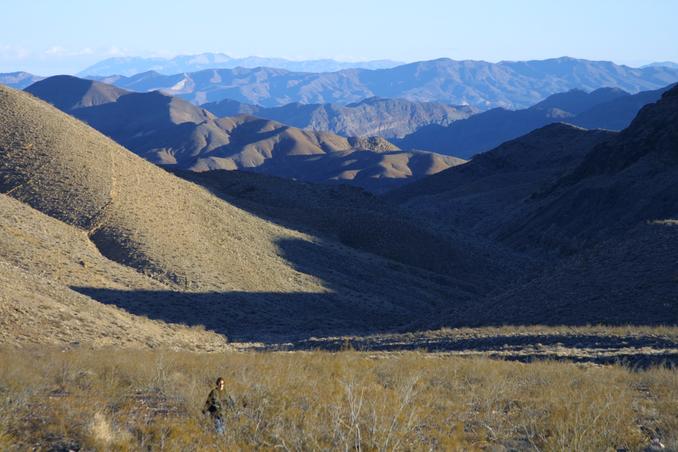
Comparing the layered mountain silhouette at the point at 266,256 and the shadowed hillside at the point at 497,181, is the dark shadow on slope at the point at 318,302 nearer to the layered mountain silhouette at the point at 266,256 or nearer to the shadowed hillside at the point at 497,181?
the layered mountain silhouette at the point at 266,256

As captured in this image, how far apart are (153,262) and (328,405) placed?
72.0 feet

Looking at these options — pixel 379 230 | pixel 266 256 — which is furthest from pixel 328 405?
pixel 379 230

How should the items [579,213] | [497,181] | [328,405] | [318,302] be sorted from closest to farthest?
1. [328,405]
2. [318,302]
3. [579,213]
4. [497,181]

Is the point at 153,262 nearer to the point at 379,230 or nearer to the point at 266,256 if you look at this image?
the point at 266,256

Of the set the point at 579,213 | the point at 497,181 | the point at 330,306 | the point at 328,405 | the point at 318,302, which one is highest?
the point at 328,405

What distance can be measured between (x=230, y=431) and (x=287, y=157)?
17830cm

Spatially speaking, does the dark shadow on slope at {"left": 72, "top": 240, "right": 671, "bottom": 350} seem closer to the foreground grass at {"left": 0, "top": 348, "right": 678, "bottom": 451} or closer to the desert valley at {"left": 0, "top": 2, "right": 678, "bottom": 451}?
the desert valley at {"left": 0, "top": 2, "right": 678, "bottom": 451}

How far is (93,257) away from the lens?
30750 millimetres

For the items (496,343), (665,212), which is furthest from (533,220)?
(496,343)

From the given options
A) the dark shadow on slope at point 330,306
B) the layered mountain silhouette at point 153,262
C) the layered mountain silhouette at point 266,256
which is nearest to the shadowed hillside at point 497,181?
the layered mountain silhouette at point 266,256

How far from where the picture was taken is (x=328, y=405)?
11.4 metres

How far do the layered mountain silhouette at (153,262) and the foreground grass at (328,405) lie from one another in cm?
743

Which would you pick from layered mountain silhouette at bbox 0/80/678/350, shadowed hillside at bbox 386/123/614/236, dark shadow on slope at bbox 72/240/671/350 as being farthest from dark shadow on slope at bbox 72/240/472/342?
shadowed hillside at bbox 386/123/614/236

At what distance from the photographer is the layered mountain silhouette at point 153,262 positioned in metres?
25.2
